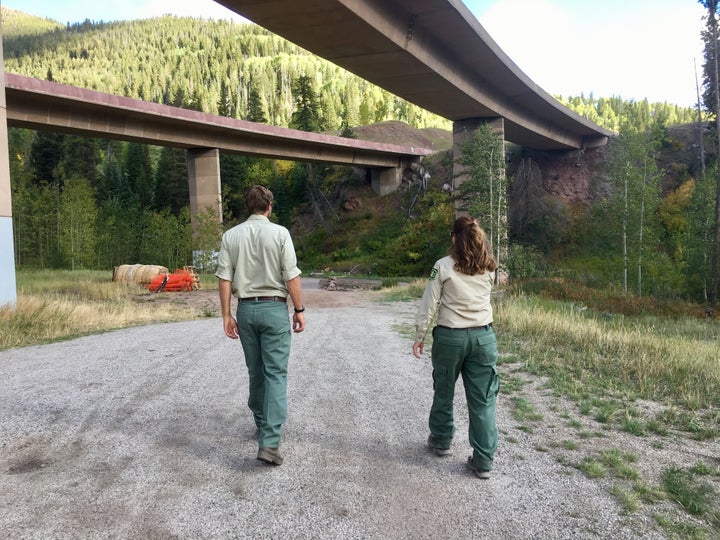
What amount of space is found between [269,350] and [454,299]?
1617 mm

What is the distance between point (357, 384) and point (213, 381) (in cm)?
199

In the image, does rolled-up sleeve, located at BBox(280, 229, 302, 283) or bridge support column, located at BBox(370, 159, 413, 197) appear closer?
rolled-up sleeve, located at BBox(280, 229, 302, 283)

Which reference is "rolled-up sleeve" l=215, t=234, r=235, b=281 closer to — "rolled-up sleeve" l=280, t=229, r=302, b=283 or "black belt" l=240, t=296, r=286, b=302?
"black belt" l=240, t=296, r=286, b=302

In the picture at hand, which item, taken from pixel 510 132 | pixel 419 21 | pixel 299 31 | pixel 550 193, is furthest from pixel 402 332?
pixel 550 193

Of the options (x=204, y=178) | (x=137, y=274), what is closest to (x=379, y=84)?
(x=137, y=274)

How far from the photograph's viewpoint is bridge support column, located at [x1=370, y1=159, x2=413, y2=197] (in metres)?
59.2

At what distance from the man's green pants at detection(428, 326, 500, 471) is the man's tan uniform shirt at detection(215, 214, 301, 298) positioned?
1445 millimetres

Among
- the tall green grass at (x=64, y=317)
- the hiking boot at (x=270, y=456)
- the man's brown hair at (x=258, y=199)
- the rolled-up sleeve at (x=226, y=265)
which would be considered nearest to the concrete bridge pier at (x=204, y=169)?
the tall green grass at (x=64, y=317)

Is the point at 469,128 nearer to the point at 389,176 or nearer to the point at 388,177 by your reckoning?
the point at 389,176

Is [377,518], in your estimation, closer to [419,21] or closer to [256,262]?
[256,262]

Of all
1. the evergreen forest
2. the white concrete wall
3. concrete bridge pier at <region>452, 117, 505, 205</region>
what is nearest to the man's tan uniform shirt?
the white concrete wall

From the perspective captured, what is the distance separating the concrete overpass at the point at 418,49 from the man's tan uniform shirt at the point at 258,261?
12.1 metres

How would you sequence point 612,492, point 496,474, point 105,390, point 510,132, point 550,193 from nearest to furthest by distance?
point 612,492 → point 496,474 → point 105,390 → point 510,132 → point 550,193

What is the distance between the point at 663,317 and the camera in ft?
60.7
